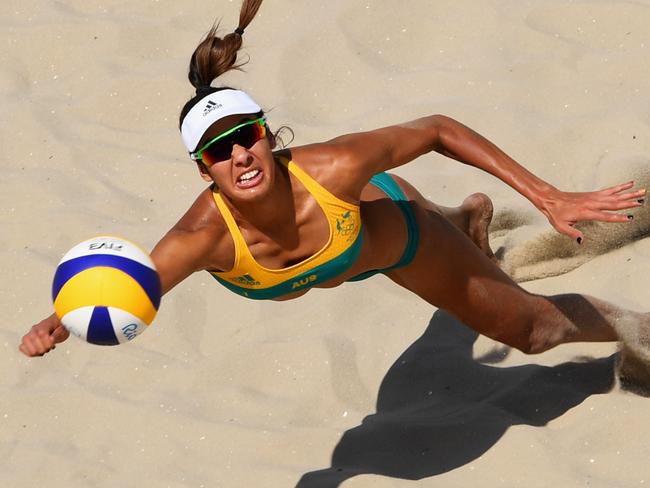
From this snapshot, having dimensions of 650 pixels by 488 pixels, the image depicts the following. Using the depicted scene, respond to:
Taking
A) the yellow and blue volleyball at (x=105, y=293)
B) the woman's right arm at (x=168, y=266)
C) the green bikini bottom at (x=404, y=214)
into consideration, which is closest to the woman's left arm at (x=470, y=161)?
the green bikini bottom at (x=404, y=214)

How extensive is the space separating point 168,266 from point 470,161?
113cm

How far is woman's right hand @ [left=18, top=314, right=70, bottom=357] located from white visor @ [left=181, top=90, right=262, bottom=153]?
71 cm

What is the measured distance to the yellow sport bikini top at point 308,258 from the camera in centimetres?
405

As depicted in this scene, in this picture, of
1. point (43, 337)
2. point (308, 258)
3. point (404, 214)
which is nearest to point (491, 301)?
point (404, 214)

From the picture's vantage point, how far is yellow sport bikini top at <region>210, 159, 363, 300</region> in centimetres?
405

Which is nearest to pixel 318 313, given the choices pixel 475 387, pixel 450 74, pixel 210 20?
pixel 475 387

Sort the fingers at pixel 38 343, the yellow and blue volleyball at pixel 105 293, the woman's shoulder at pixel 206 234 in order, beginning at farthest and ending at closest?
1. the woman's shoulder at pixel 206 234
2. the fingers at pixel 38 343
3. the yellow and blue volleyball at pixel 105 293

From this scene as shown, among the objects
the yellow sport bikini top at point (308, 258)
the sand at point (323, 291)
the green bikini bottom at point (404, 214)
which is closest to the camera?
the yellow sport bikini top at point (308, 258)

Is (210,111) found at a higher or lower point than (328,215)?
higher

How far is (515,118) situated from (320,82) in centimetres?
106

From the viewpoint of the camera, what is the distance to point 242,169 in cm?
396

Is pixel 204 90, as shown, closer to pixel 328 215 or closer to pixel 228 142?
pixel 228 142

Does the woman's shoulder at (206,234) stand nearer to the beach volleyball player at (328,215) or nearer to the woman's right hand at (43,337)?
the beach volleyball player at (328,215)

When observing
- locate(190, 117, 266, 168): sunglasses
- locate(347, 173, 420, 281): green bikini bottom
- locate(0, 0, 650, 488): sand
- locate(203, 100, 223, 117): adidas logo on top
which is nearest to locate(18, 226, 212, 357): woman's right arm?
locate(190, 117, 266, 168): sunglasses
